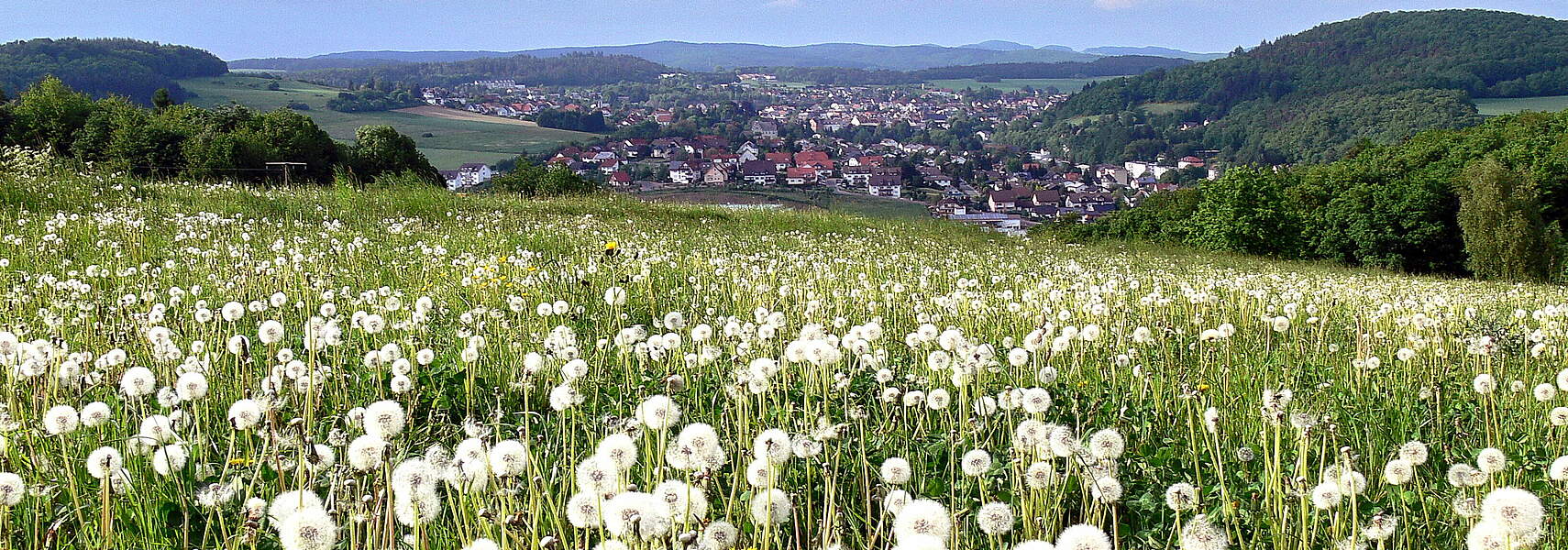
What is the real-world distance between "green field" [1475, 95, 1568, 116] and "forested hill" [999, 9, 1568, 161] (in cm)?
264

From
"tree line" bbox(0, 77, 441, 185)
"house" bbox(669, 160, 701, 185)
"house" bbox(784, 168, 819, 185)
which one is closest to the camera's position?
"tree line" bbox(0, 77, 441, 185)

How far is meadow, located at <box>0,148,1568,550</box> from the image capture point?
1873 mm

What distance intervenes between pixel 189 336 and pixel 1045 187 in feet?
316

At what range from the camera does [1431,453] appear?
10.1 feet

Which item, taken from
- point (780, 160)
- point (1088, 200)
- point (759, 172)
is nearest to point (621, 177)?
point (759, 172)

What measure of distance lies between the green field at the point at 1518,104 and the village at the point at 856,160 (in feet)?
133

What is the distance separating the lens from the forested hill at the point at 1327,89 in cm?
12875

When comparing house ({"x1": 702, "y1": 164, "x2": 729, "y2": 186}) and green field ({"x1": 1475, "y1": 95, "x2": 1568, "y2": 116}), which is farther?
green field ({"x1": 1475, "y1": 95, "x2": 1568, "y2": 116})

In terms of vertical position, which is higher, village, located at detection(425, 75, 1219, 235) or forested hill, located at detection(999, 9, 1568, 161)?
forested hill, located at detection(999, 9, 1568, 161)

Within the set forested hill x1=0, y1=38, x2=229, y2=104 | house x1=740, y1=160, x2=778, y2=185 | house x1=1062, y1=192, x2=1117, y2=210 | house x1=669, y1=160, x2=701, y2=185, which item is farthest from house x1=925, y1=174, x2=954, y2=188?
forested hill x1=0, y1=38, x2=229, y2=104

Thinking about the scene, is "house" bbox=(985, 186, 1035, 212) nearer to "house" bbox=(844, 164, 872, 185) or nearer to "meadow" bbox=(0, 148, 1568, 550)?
"house" bbox=(844, 164, 872, 185)

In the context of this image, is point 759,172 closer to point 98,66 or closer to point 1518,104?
point 98,66

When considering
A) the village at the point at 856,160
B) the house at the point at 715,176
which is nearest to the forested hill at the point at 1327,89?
the village at the point at 856,160

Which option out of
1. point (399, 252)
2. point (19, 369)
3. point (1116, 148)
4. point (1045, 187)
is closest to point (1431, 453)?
point (19, 369)
